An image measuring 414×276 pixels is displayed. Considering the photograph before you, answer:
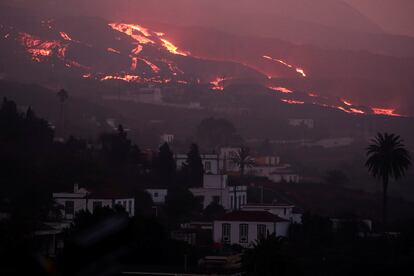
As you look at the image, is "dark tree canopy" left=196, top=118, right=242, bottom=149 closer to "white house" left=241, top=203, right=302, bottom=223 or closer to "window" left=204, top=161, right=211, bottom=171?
"window" left=204, top=161, right=211, bottom=171

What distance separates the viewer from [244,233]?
5228cm

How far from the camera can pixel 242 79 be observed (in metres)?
183

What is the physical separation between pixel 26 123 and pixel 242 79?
113884mm

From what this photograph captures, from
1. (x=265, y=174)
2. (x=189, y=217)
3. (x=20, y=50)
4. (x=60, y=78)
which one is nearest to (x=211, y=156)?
(x=265, y=174)

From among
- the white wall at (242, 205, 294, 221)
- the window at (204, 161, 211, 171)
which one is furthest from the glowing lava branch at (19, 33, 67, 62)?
the white wall at (242, 205, 294, 221)

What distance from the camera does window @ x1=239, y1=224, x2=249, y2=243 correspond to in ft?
171

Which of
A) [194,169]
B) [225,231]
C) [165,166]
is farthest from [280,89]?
[225,231]

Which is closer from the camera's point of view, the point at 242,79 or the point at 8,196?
the point at 8,196

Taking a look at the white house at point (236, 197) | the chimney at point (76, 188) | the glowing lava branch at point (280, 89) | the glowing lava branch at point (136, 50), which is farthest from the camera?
the glowing lava branch at point (136, 50)


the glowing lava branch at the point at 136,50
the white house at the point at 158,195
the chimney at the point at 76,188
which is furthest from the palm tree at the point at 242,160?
the glowing lava branch at the point at 136,50

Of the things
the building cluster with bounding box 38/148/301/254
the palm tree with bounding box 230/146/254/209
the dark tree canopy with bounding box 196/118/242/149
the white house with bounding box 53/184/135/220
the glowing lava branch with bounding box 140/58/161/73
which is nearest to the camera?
the building cluster with bounding box 38/148/301/254

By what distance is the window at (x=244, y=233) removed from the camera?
52.1 m

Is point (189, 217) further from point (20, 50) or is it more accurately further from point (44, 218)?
point (20, 50)

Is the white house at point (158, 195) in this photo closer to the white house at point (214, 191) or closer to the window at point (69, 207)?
the white house at point (214, 191)
